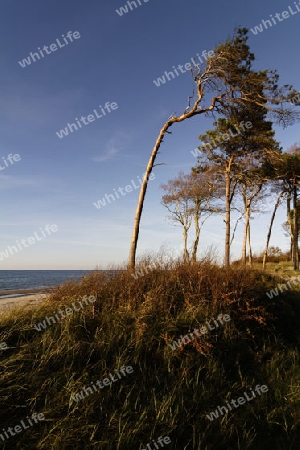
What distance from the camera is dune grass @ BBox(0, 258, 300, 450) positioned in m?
3.39

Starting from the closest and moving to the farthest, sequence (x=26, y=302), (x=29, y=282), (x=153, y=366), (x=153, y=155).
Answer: (x=153, y=366)
(x=26, y=302)
(x=153, y=155)
(x=29, y=282)

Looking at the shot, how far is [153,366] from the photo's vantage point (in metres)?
4.48

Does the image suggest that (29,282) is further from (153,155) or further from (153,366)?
(153,366)

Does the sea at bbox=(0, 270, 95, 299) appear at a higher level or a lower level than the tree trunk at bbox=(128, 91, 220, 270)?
lower

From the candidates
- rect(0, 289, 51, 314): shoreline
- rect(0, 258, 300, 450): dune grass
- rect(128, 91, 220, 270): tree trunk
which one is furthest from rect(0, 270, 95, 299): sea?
rect(128, 91, 220, 270): tree trunk

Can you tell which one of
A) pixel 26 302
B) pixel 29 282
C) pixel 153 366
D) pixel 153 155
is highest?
pixel 153 155

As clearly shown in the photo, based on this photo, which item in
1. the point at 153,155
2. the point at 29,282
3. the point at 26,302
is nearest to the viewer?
the point at 26,302

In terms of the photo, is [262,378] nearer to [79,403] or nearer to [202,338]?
[202,338]

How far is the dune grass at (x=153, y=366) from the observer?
3387mm

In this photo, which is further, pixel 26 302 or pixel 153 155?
pixel 153 155

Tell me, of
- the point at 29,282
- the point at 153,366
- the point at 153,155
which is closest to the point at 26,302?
the point at 153,366

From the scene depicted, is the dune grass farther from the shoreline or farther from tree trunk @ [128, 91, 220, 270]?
tree trunk @ [128, 91, 220, 270]

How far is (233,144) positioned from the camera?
64.4ft

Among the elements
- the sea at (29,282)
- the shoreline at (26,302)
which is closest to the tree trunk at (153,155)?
the sea at (29,282)
